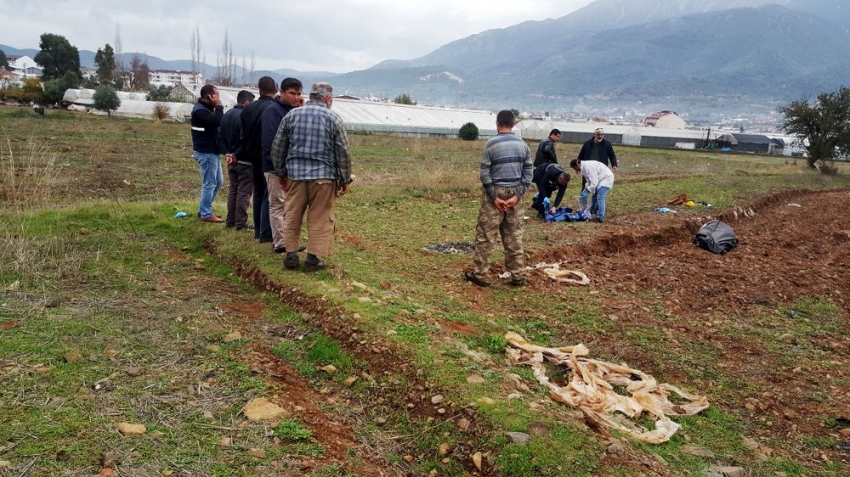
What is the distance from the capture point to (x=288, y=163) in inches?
241

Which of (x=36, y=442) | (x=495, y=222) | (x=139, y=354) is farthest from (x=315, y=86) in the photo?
(x=36, y=442)

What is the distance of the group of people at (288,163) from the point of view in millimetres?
6047

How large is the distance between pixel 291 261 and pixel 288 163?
111 centimetres

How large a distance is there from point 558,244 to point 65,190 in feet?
35.3

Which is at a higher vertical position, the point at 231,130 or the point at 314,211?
the point at 231,130

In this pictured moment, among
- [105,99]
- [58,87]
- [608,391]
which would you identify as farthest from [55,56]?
[608,391]

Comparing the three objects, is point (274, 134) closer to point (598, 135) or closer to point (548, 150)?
point (548, 150)

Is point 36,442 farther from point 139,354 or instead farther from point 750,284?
point 750,284

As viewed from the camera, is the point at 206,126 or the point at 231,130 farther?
the point at 206,126

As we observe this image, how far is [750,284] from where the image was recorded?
7.96 meters

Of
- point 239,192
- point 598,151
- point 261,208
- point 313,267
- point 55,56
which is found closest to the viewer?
point 313,267

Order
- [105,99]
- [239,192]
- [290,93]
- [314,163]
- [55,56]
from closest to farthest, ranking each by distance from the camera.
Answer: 1. [314,163]
2. [290,93]
3. [239,192]
4. [105,99]
5. [55,56]

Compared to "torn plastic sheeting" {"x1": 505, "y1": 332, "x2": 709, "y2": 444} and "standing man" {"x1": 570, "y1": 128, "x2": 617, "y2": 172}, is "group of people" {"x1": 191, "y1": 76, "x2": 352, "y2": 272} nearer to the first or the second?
"torn plastic sheeting" {"x1": 505, "y1": 332, "x2": 709, "y2": 444}

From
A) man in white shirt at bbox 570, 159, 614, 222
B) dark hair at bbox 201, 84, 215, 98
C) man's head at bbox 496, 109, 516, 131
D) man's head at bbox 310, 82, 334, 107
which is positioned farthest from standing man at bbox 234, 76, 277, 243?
man in white shirt at bbox 570, 159, 614, 222
